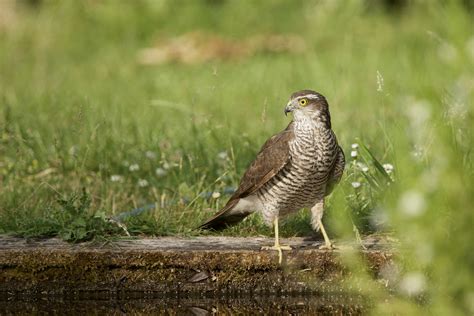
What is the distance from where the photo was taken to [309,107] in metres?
5.76

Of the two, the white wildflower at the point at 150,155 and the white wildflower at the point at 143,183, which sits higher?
the white wildflower at the point at 150,155

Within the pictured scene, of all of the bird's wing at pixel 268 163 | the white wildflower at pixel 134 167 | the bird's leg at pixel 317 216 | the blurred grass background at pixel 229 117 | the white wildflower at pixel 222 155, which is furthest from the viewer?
the white wildflower at pixel 134 167

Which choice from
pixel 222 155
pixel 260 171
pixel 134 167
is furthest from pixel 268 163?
pixel 134 167

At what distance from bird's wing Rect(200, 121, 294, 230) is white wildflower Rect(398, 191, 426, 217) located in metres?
2.67

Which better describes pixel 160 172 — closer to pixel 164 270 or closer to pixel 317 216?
pixel 317 216

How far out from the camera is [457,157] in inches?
122

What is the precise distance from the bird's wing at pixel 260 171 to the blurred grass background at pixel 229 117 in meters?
0.11

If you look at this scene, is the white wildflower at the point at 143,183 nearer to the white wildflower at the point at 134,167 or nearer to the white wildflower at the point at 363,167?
the white wildflower at the point at 134,167

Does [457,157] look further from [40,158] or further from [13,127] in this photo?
[13,127]

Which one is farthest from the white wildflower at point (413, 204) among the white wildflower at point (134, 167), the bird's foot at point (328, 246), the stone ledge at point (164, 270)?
the white wildflower at point (134, 167)

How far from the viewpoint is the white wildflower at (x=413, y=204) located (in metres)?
2.85

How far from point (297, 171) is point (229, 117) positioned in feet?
11.3

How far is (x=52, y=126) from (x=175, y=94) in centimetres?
207

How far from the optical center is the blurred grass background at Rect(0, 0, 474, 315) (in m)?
3.16
